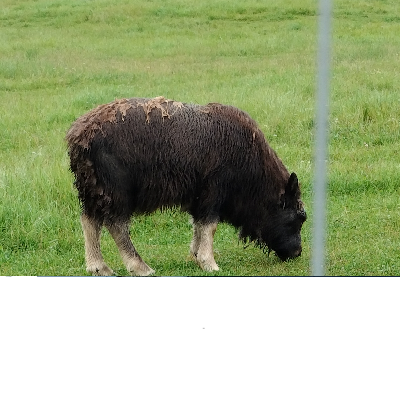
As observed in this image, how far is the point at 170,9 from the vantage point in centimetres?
680

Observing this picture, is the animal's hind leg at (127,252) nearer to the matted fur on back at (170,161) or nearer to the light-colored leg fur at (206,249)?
the matted fur on back at (170,161)

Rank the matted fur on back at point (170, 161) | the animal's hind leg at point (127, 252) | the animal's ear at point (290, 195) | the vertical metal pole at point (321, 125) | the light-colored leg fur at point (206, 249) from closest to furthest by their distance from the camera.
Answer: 1. the vertical metal pole at point (321, 125)
2. the matted fur on back at point (170, 161)
3. the animal's hind leg at point (127, 252)
4. the light-colored leg fur at point (206, 249)
5. the animal's ear at point (290, 195)

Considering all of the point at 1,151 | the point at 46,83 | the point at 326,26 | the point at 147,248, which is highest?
the point at 326,26

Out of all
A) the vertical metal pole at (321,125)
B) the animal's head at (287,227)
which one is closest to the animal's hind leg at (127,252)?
the animal's head at (287,227)

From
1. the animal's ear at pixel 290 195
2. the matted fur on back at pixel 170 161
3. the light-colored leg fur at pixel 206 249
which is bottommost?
the light-colored leg fur at pixel 206 249

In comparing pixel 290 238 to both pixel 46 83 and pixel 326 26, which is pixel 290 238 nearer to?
pixel 326 26

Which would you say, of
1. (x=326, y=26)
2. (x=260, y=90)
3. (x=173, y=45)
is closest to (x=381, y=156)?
(x=260, y=90)

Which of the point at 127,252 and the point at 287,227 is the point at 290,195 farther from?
the point at 127,252

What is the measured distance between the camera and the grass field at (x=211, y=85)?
532 cm

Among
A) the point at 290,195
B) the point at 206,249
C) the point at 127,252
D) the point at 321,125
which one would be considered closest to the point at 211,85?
the point at 290,195

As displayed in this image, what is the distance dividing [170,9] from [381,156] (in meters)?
2.08

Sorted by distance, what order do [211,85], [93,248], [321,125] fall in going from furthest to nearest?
[211,85] < [93,248] < [321,125]

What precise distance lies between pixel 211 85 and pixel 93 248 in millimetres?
2423

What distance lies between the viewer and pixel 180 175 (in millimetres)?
4629
